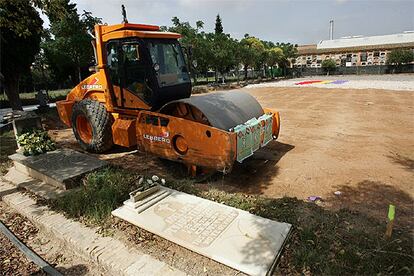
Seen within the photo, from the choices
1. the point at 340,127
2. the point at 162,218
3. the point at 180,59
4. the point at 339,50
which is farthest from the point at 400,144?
the point at 339,50

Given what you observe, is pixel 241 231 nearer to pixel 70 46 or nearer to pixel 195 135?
pixel 195 135

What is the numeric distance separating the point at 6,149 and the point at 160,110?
16.9ft

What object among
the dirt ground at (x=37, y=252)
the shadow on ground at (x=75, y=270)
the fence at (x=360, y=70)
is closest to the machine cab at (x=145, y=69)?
the dirt ground at (x=37, y=252)

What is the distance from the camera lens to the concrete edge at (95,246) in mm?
3082

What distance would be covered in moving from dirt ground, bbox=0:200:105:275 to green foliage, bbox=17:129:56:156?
2.23m

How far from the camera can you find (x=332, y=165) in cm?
632

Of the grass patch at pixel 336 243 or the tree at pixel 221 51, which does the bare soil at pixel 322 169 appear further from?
the tree at pixel 221 51

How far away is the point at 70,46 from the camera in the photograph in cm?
1673

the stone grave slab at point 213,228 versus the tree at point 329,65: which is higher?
the tree at point 329,65

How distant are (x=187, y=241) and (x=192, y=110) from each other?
3.24m

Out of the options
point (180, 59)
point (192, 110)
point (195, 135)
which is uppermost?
point (180, 59)

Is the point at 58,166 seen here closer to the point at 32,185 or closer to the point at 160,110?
the point at 32,185

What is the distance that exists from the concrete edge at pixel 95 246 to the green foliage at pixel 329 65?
181 feet

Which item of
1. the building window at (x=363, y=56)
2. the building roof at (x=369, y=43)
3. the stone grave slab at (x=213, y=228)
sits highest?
the building roof at (x=369, y=43)
